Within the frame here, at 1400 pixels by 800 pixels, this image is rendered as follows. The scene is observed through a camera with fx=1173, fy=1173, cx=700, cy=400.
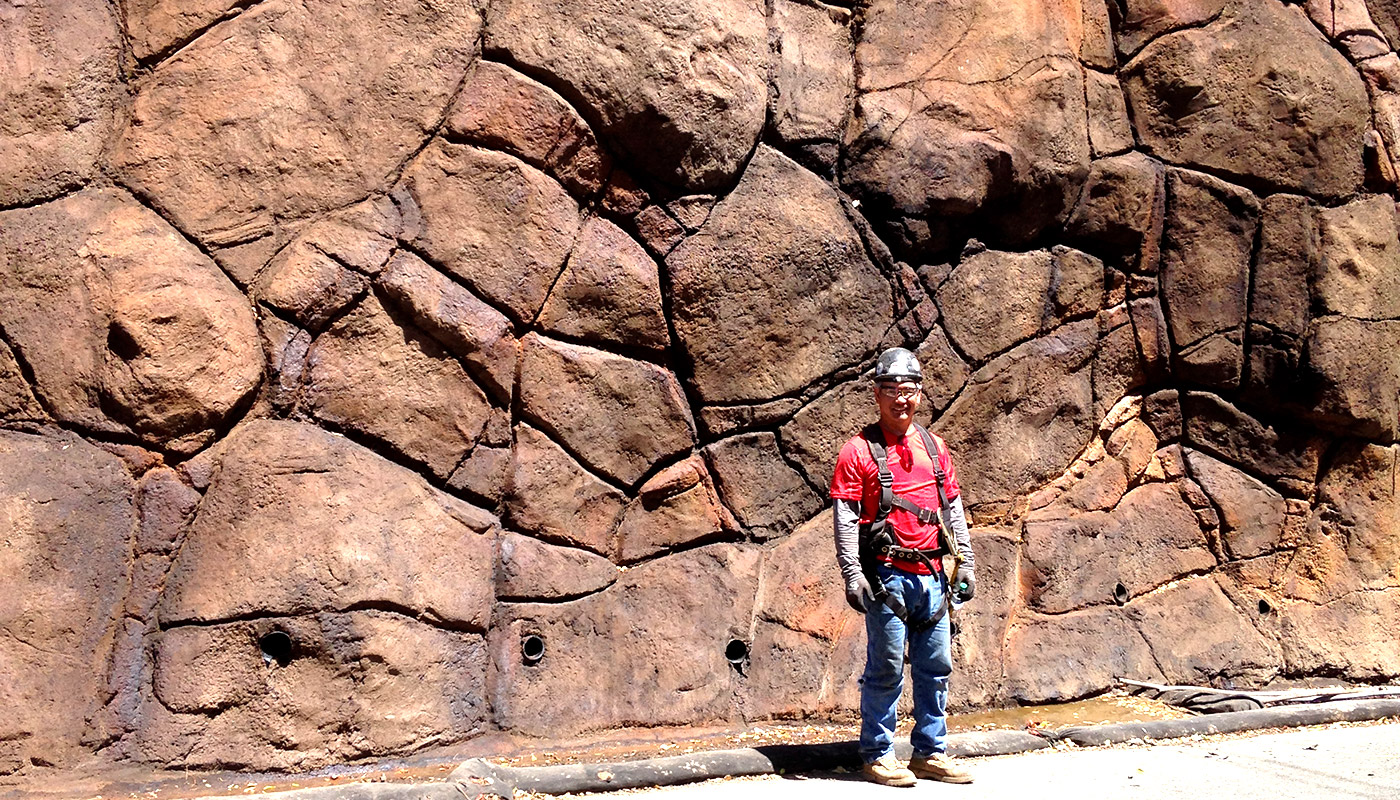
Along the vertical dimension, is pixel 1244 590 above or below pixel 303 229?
below

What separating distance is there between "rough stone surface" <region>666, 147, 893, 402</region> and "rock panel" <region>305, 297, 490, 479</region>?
3.55ft

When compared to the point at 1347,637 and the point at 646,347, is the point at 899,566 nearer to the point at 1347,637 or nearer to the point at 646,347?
the point at 646,347

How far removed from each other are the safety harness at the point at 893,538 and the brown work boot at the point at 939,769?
0.51m

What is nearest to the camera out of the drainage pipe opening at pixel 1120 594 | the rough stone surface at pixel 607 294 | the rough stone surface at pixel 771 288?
the rough stone surface at pixel 607 294

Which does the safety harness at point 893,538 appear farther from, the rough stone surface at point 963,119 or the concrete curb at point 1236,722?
the rough stone surface at point 963,119

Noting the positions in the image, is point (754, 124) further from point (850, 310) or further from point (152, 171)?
point (152, 171)

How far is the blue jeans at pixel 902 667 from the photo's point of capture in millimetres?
4383

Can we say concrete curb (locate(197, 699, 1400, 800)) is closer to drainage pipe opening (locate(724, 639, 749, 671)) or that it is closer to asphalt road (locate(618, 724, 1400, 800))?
asphalt road (locate(618, 724, 1400, 800))

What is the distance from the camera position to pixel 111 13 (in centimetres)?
457

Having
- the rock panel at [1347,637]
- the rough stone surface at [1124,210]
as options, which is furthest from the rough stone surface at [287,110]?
the rock panel at [1347,637]

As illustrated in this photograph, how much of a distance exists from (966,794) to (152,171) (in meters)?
3.88

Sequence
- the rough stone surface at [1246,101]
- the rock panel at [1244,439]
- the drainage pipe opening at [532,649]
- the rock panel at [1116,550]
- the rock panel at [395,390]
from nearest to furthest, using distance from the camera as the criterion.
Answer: the rock panel at [395,390] → the drainage pipe opening at [532,649] → the rock panel at [1116,550] → the rough stone surface at [1246,101] → the rock panel at [1244,439]

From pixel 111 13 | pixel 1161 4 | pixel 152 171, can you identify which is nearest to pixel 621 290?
pixel 152 171

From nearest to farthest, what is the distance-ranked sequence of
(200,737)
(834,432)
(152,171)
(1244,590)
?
1. (200,737)
2. (152,171)
3. (834,432)
4. (1244,590)
